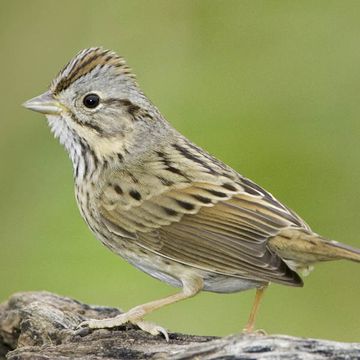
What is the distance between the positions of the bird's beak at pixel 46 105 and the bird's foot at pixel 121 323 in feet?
4.88

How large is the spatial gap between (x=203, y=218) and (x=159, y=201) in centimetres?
35

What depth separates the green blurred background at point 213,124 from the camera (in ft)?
43.3

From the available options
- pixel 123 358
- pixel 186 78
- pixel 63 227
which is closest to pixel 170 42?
pixel 186 78

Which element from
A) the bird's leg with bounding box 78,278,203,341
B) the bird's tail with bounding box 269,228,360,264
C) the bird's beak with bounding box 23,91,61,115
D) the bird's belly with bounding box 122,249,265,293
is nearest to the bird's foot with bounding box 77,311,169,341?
the bird's leg with bounding box 78,278,203,341

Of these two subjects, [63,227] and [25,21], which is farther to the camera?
[25,21]

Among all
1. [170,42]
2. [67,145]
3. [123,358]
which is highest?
[170,42]

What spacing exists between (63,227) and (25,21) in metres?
2.23

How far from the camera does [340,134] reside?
46.2 feet

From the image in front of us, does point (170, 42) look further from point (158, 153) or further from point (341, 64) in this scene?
point (158, 153)

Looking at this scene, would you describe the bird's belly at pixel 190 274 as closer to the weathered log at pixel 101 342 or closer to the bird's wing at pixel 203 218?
the bird's wing at pixel 203 218

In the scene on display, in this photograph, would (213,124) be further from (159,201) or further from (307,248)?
(307,248)

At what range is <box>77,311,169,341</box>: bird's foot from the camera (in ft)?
30.8

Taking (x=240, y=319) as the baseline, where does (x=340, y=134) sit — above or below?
above

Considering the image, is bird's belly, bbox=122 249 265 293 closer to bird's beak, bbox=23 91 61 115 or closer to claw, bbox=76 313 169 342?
claw, bbox=76 313 169 342
